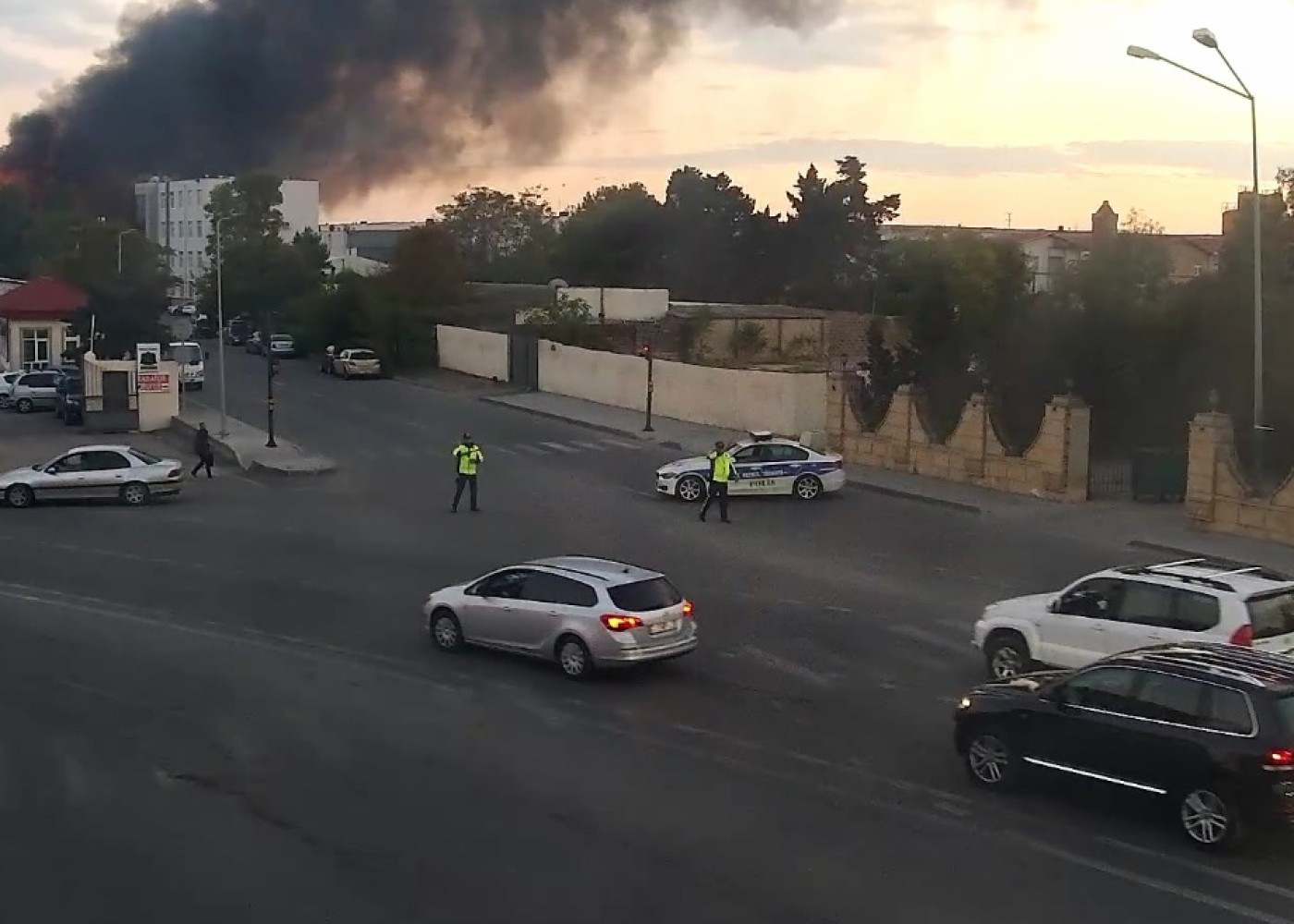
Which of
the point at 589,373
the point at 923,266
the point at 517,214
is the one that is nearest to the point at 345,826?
the point at 589,373

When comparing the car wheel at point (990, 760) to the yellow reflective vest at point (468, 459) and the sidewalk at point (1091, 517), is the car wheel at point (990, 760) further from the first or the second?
the yellow reflective vest at point (468, 459)

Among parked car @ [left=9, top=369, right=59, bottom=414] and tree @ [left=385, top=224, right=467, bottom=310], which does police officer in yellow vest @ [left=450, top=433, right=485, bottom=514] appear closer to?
parked car @ [left=9, top=369, right=59, bottom=414]

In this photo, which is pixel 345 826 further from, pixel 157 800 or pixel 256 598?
pixel 256 598

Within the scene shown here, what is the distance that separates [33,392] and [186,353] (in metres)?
9.15

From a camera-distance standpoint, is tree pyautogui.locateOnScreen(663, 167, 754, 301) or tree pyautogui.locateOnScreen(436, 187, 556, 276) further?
tree pyautogui.locateOnScreen(436, 187, 556, 276)

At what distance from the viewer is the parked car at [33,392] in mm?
51562

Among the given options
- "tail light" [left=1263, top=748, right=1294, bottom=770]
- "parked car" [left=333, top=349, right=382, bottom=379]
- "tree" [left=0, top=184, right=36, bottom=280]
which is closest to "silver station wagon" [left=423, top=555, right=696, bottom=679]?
"tail light" [left=1263, top=748, right=1294, bottom=770]

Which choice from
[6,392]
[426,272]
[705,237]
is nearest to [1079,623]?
[6,392]

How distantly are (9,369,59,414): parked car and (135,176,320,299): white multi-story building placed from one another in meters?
67.9

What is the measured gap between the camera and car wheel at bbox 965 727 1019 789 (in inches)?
462

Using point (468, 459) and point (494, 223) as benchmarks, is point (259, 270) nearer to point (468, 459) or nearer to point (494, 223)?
point (494, 223)

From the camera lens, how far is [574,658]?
627 inches

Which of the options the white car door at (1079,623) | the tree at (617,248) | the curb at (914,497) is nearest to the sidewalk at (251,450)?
the curb at (914,497)

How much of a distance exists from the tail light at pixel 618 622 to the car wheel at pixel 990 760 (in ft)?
14.8
